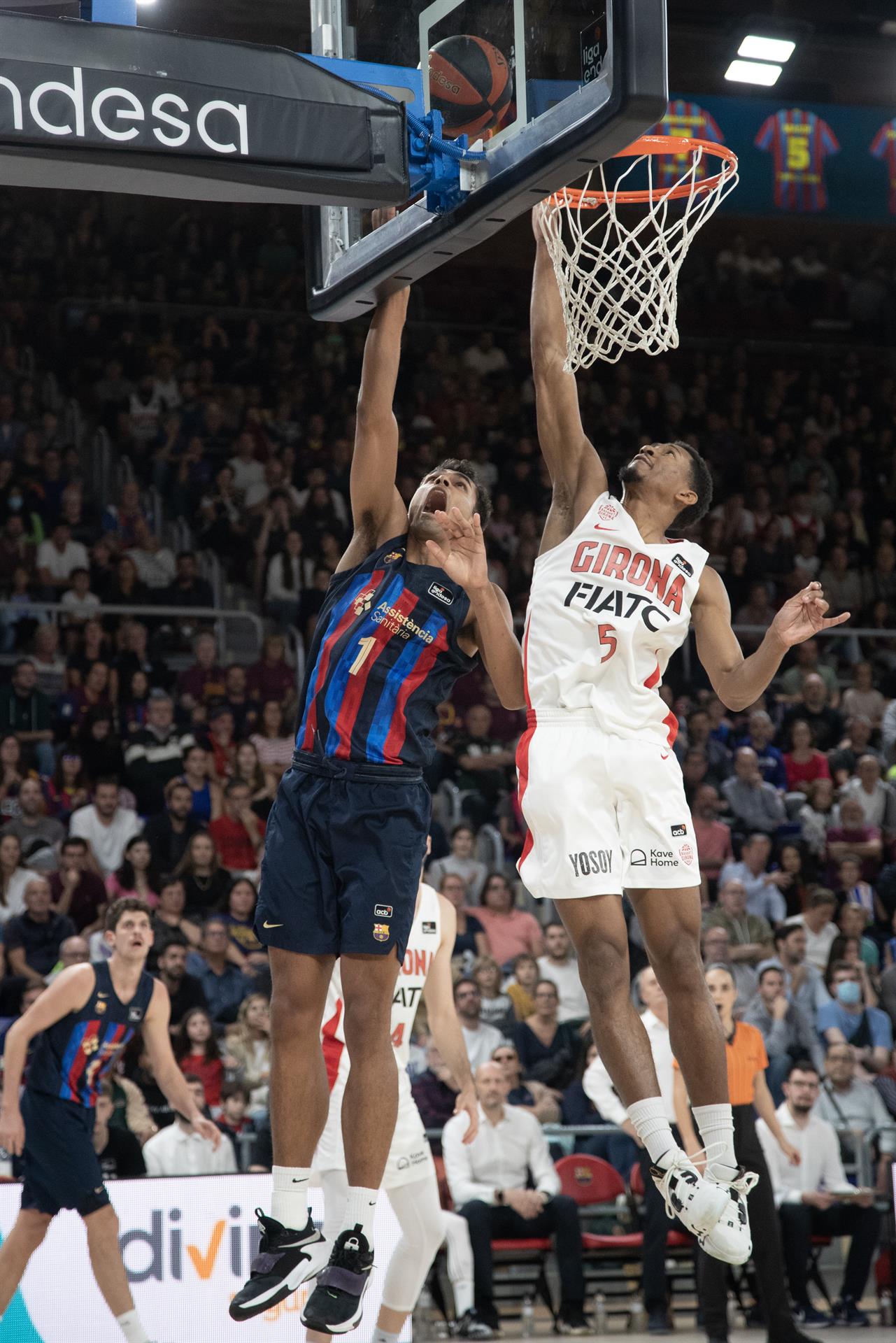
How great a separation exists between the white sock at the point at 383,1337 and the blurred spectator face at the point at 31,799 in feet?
20.0

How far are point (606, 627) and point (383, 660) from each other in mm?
756

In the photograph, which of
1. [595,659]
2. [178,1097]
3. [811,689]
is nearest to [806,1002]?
[811,689]

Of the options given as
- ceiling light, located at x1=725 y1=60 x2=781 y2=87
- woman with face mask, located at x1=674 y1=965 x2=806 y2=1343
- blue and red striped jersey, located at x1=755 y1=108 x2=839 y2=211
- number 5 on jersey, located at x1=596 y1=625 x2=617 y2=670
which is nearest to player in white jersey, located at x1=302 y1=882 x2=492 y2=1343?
woman with face mask, located at x1=674 y1=965 x2=806 y2=1343

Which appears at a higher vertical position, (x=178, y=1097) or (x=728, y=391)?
(x=728, y=391)

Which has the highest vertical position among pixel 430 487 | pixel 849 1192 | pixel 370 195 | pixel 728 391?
pixel 728 391

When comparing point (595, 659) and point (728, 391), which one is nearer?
point (595, 659)

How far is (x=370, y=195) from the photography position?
4.71 meters

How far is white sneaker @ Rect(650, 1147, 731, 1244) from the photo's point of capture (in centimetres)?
511

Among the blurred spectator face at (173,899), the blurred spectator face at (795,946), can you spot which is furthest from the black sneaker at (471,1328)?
the blurred spectator face at (795,946)

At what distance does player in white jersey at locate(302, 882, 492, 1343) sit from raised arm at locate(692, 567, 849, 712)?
2.14 m

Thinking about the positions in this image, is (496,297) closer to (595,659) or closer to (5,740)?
(5,740)

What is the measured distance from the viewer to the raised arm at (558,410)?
230 inches

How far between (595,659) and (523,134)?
1.74 m

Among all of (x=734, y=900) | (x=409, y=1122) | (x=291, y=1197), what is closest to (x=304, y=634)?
(x=734, y=900)
